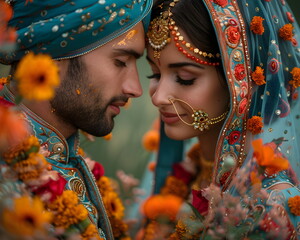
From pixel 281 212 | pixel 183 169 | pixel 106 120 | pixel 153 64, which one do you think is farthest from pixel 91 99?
pixel 183 169

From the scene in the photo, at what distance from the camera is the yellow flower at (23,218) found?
779 millimetres

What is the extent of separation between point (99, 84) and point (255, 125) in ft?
2.43

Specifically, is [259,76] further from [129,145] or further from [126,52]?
[129,145]

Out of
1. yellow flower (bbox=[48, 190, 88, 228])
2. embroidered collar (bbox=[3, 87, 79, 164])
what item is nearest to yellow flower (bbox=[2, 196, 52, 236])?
yellow flower (bbox=[48, 190, 88, 228])

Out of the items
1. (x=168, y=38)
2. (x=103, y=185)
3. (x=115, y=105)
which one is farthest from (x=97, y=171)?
(x=168, y=38)

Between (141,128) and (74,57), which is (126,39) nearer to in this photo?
(74,57)

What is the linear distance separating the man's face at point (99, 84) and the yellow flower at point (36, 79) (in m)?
0.88

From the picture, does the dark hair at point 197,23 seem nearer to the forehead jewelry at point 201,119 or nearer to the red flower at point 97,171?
the forehead jewelry at point 201,119

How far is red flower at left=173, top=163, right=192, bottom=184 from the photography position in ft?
9.00

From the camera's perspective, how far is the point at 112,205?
2.13 m

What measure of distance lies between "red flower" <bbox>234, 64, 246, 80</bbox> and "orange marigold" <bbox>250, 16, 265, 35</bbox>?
17 cm

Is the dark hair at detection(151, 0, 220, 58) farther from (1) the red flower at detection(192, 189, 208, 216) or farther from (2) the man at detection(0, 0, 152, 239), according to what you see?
(1) the red flower at detection(192, 189, 208, 216)

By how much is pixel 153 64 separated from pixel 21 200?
1.37 metres

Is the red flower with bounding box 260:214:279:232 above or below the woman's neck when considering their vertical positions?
above
